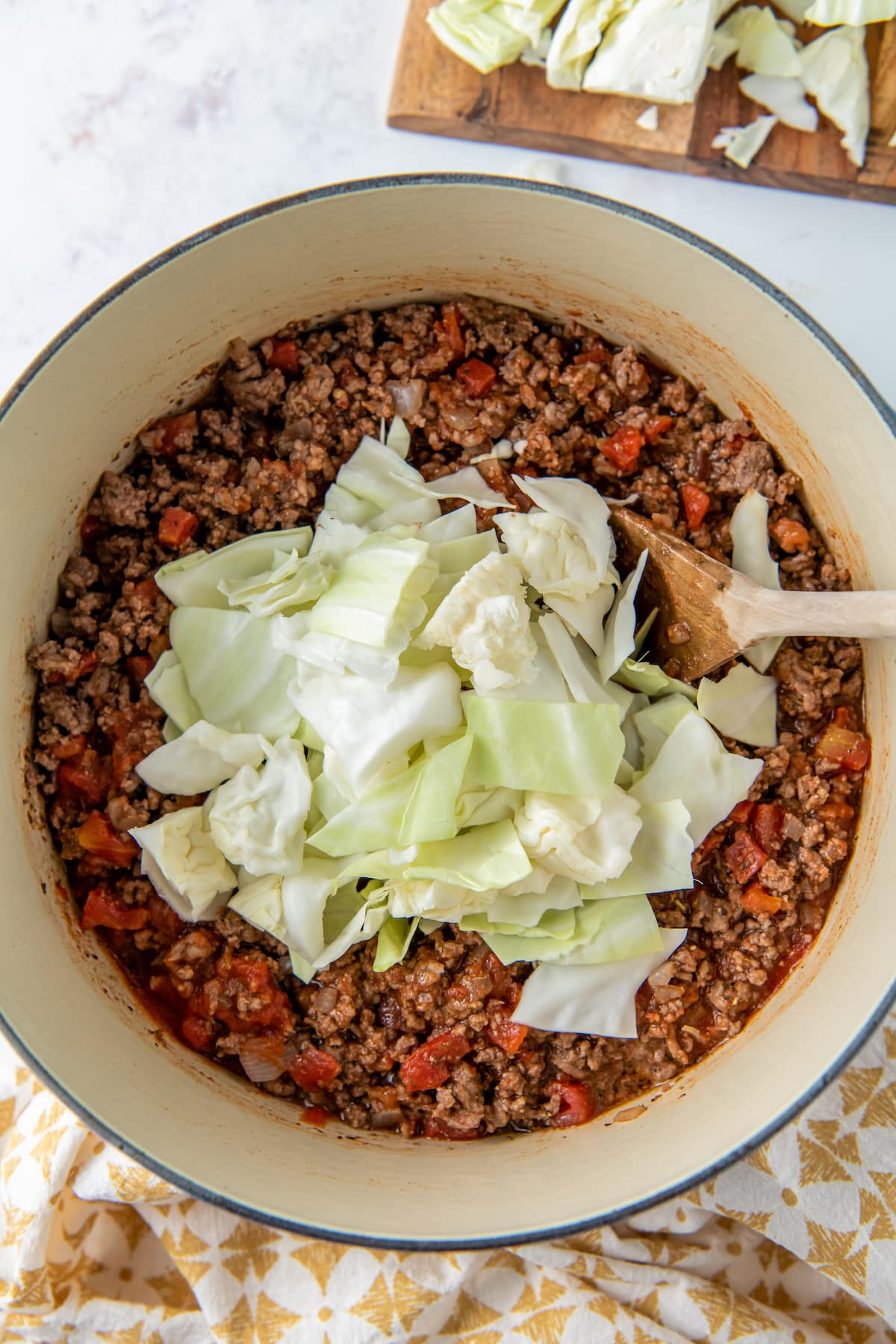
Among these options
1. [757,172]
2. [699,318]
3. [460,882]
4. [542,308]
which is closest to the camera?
[460,882]

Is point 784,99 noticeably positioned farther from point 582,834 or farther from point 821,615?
point 582,834

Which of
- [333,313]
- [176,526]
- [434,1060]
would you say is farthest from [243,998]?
[333,313]

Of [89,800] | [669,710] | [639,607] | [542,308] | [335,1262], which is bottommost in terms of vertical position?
[335,1262]

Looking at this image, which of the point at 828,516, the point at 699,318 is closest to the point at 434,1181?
the point at 828,516

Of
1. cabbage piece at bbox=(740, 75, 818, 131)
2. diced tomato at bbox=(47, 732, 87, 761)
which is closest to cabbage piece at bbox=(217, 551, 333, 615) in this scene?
diced tomato at bbox=(47, 732, 87, 761)

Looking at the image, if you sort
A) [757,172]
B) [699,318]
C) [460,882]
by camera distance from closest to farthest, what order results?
[460,882]
[699,318]
[757,172]

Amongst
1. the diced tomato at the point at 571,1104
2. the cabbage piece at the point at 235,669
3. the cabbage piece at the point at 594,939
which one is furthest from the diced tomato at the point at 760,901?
the cabbage piece at the point at 235,669

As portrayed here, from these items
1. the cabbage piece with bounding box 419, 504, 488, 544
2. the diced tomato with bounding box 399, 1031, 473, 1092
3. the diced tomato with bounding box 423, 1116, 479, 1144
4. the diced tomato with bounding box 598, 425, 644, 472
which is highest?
the diced tomato with bounding box 598, 425, 644, 472

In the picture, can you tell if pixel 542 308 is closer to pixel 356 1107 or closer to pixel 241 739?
pixel 241 739

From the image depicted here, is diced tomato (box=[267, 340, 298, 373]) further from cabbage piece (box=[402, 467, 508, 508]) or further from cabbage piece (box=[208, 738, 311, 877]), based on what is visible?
cabbage piece (box=[208, 738, 311, 877])
